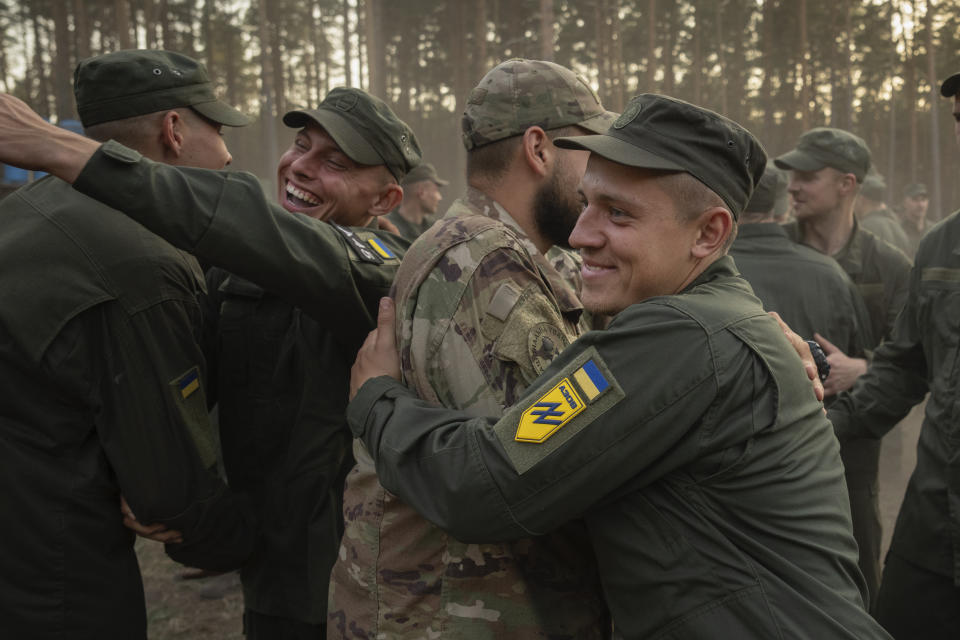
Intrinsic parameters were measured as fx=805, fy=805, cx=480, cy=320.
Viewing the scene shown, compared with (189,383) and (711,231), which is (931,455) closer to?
(711,231)

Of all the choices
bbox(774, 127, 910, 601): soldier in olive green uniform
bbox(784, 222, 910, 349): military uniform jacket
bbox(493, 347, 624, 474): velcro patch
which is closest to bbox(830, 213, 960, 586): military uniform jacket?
bbox(774, 127, 910, 601): soldier in olive green uniform

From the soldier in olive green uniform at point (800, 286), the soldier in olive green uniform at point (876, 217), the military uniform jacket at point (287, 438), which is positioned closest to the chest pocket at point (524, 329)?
the military uniform jacket at point (287, 438)

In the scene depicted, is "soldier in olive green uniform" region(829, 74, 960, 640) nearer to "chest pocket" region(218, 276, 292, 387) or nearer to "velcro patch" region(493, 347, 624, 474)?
"velcro patch" region(493, 347, 624, 474)

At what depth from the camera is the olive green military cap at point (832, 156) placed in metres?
5.47

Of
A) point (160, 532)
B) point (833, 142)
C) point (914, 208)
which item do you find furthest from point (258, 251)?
point (914, 208)

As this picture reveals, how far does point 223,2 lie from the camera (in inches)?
1326

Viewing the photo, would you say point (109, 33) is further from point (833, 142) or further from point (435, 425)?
point (435, 425)

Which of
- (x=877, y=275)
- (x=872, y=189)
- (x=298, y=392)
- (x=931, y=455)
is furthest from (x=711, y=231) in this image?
(x=872, y=189)

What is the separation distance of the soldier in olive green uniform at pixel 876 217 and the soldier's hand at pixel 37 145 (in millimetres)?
9006

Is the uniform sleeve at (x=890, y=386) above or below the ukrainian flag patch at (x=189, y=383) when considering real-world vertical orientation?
below

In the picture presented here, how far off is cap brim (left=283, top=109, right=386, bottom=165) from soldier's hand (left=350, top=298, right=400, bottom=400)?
864 mm

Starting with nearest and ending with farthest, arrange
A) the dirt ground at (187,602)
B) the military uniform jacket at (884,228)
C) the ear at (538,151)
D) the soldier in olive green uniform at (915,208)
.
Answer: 1. the ear at (538,151)
2. the dirt ground at (187,602)
3. the military uniform jacket at (884,228)
4. the soldier in olive green uniform at (915,208)

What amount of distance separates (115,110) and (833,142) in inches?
181

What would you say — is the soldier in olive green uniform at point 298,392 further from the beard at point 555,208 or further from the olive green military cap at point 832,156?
the olive green military cap at point 832,156
